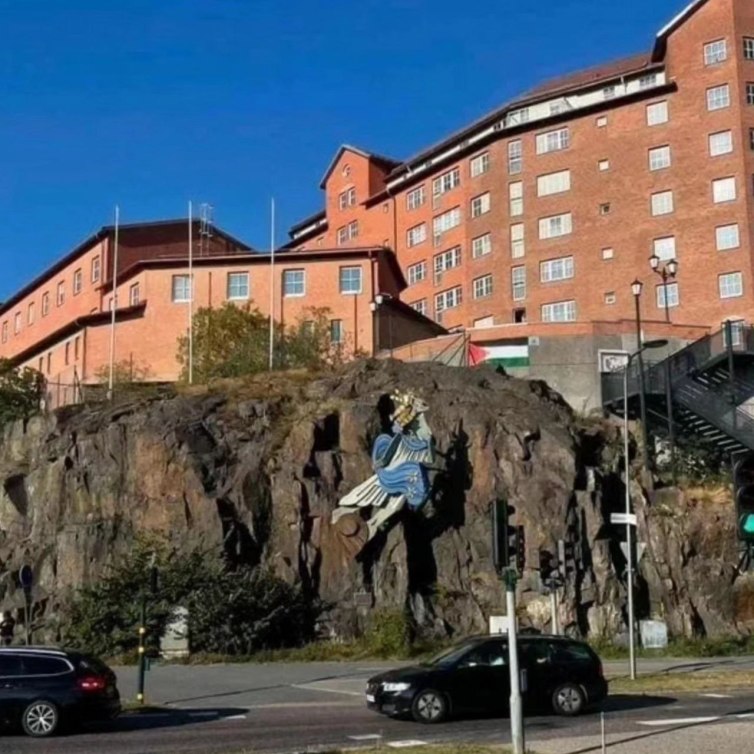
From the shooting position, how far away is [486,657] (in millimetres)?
21703

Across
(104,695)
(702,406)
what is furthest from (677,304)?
(104,695)

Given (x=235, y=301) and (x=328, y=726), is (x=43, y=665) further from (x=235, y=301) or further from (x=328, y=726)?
(x=235, y=301)

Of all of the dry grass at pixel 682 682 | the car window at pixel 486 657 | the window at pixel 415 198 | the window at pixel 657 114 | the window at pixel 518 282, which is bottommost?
the dry grass at pixel 682 682

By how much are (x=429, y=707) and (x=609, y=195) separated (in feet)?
195

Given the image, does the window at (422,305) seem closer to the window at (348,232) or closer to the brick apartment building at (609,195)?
the brick apartment building at (609,195)

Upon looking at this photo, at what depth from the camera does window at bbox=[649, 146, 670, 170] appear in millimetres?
74438

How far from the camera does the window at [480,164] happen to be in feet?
268

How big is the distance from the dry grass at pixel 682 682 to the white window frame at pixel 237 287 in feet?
133

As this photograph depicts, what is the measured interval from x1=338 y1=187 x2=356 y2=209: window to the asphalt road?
68.6 meters

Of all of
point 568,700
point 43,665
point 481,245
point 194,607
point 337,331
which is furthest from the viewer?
point 481,245

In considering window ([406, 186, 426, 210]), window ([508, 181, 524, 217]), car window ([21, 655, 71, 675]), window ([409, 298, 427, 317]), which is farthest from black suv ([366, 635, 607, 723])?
window ([406, 186, 426, 210])

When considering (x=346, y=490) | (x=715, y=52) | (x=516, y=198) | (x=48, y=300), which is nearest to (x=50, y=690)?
(x=346, y=490)

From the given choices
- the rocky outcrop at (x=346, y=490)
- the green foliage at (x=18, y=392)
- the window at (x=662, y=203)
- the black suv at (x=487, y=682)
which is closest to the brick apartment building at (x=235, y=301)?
the green foliage at (x=18, y=392)

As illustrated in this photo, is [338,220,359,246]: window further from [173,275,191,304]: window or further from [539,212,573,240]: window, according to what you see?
[173,275,191,304]: window
